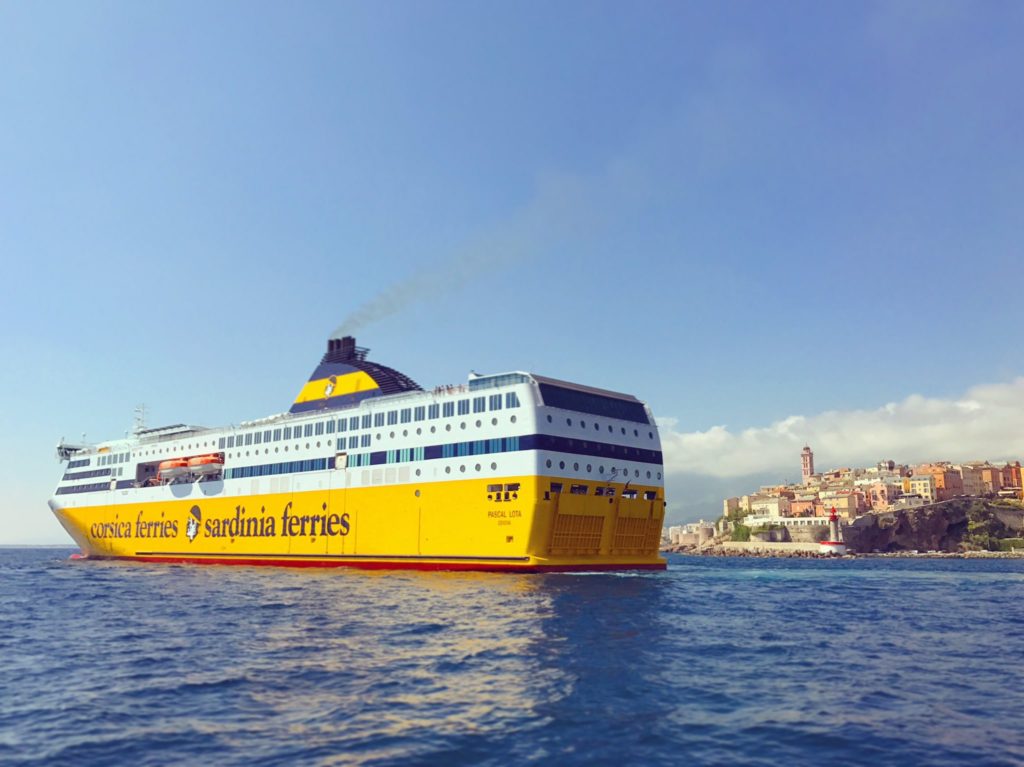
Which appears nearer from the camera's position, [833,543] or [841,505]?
[833,543]

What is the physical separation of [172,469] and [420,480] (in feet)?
97.7

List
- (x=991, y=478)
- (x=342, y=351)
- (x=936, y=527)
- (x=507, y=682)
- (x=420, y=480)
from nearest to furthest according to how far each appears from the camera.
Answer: (x=507, y=682), (x=420, y=480), (x=342, y=351), (x=936, y=527), (x=991, y=478)

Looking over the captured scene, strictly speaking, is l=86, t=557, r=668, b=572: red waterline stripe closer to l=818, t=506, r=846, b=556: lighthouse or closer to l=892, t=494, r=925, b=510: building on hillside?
l=818, t=506, r=846, b=556: lighthouse

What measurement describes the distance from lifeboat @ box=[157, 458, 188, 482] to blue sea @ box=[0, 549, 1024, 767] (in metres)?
32.1

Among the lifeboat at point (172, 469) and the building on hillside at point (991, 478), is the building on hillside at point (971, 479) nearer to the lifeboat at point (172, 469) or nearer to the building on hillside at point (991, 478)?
the building on hillside at point (991, 478)

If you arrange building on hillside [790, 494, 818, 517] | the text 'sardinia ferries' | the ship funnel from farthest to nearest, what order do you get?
building on hillside [790, 494, 818, 517]
the ship funnel
the text 'sardinia ferries'

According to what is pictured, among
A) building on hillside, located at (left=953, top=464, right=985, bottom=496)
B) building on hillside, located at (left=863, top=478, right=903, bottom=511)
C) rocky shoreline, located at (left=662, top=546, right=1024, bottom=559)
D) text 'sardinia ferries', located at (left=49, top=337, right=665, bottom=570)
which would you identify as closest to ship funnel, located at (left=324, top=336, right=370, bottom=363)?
text 'sardinia ferries', located at (left=49, top=337, right=665, bottom=570)

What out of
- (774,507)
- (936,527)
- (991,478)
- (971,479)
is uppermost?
(991,478)

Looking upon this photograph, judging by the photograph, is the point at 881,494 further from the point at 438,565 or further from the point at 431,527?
the point at 438,565

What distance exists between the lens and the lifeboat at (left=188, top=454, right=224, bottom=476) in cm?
5959

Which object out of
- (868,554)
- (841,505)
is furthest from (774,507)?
(868,554)

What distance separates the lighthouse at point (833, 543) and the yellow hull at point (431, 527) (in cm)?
9937

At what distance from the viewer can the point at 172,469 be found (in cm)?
6250

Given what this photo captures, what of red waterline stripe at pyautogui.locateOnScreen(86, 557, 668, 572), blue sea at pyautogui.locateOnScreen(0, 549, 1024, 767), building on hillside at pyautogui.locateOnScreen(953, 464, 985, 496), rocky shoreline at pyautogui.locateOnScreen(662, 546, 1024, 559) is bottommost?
rocky shoreline at pyautogui.locateOnScreen(662, 546, 1024, 559)
